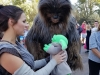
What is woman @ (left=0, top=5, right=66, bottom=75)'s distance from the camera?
4.14ft

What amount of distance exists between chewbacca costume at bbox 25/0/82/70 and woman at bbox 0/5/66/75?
1.74 feet

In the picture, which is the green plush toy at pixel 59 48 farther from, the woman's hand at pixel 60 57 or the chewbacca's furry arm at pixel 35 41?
the chewbacca's furry arm at pixel 35 41

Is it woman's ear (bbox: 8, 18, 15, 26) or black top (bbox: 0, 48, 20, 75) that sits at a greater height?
woman's ear (bbox: 8, 18, 15, 26)

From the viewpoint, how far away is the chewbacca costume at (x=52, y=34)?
1954mm

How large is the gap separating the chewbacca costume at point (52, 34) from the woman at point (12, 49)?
0.53m

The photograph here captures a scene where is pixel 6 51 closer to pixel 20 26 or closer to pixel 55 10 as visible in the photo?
pixel 20 26

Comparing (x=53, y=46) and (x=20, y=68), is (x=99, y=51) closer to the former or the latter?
(x=53, y=46)

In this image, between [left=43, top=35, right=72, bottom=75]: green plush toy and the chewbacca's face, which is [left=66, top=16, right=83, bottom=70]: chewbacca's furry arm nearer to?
the chewbacca's face

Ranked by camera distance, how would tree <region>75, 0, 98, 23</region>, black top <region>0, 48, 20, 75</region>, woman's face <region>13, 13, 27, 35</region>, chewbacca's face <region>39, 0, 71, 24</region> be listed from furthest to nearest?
tree <region>75, 0, 98, 23</region>, chewbacca's face <region>39, 0, 71, 24</region>, woman's face <region>13, 13, 27, 35</region>, black top <region>0, 48, 20, 75</region>

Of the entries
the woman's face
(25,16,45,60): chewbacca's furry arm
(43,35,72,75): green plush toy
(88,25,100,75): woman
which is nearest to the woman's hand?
(43,35,72,75): green plush toy

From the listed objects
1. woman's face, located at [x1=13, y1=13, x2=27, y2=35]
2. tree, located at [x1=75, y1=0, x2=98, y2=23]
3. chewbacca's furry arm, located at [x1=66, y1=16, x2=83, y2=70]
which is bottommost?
tree, located at [x1=75, y1=0, x2=98, y2=23]

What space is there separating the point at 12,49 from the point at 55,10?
78 cm

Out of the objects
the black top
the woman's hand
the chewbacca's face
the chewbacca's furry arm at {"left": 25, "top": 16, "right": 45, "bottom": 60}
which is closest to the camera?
the black top

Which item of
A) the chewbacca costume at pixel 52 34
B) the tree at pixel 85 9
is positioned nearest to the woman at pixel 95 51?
the chewbacca costume at pixel 52 34
